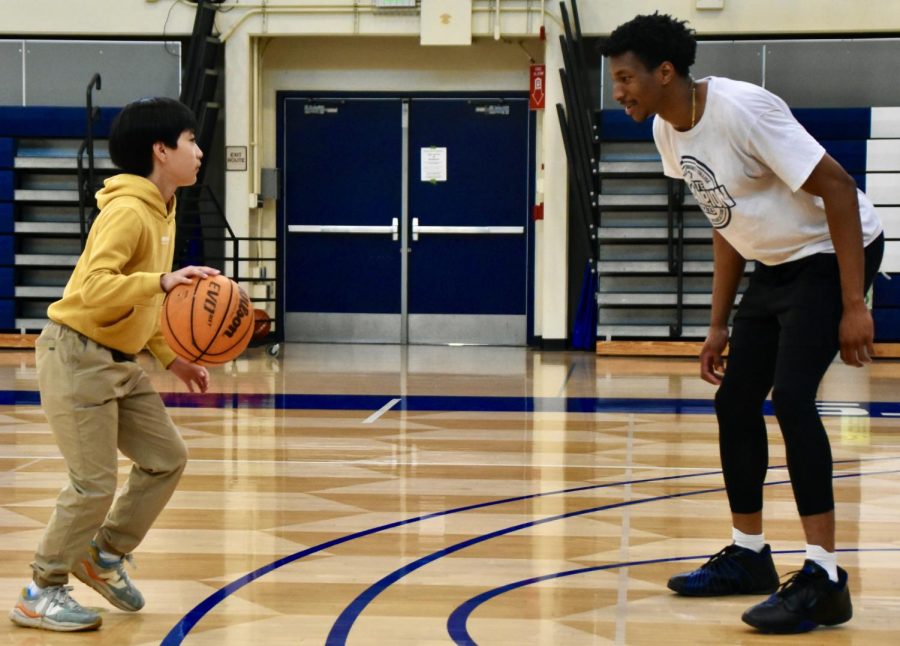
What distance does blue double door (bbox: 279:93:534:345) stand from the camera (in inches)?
501

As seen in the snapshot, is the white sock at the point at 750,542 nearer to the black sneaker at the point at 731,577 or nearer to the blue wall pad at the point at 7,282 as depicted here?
the black sneaker at the point at 731,577

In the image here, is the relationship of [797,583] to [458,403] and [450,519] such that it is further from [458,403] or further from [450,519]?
[458,403]

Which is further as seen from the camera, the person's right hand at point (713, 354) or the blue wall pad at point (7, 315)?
the blue wall pad at point (7, 315)

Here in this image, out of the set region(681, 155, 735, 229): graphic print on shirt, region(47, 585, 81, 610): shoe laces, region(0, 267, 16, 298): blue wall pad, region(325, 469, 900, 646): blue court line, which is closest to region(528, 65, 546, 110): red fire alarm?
region(0, 267, 16, 298): blue wall pad

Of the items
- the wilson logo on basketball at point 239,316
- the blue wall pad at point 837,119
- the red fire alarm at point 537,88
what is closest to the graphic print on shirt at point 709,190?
the wilson logo on basketball at point 239,316

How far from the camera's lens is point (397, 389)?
27.6 ft

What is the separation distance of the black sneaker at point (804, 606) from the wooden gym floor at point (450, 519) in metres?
0.03

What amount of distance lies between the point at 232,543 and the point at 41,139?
9289 millimetres

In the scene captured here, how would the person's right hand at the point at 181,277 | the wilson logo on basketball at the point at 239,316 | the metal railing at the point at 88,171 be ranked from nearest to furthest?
1. the person's right hand at the point at 181,277
2. the wilson logo on basketball at the point at 239,316
3. the metal railing at the point at 88,171

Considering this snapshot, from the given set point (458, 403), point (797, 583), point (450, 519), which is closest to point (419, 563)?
point (450, 519)

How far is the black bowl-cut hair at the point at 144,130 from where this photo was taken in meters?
3.03

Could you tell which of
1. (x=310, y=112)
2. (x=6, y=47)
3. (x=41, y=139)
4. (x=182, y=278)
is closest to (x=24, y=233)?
(x=41, y=139)

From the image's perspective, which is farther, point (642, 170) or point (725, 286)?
point (642, 170)

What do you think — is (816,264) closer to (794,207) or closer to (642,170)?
(794,207)
